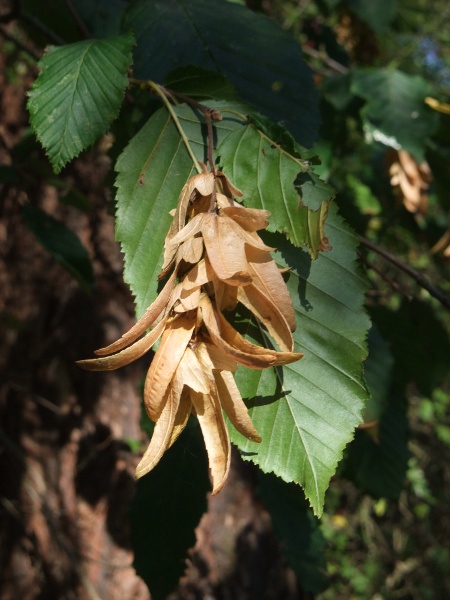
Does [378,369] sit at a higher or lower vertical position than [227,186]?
lower

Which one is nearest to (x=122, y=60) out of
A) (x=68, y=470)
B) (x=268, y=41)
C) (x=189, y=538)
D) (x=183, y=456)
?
(x=268, y=41)

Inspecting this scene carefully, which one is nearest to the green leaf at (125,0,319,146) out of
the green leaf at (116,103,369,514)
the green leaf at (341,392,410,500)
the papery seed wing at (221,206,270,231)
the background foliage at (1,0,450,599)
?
the background foliage at (1,0,450,599)

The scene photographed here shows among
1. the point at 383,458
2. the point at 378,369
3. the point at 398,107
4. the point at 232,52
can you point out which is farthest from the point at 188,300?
the point at 398,107

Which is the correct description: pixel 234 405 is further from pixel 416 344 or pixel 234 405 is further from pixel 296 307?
pixel 416 344

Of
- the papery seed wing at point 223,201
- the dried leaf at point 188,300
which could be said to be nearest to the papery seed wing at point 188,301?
the dried leaf at point 188,300

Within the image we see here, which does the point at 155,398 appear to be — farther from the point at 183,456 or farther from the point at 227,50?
the point at 227,50

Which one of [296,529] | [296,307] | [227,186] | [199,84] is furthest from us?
[296,529]

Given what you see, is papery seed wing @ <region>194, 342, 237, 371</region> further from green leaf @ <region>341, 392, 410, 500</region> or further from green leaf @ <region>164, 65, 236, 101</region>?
green leaf @ <region>341, 392, 410, 500</region>
